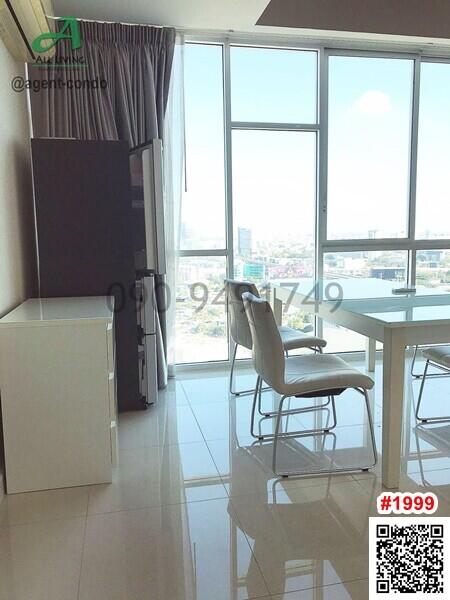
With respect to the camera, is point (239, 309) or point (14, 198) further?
point (239, 309)

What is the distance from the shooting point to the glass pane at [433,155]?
4.53 metres

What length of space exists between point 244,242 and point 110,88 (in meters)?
1.62

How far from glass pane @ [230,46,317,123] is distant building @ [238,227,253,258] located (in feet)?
3.08

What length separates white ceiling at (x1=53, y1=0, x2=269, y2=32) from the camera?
3.35 meters

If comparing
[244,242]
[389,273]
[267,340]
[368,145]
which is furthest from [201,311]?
[368,145]

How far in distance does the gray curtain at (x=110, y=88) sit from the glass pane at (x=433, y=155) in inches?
93.7

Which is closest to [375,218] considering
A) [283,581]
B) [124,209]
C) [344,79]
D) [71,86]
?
[344,79]

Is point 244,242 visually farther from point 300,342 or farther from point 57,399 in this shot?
point 57,399

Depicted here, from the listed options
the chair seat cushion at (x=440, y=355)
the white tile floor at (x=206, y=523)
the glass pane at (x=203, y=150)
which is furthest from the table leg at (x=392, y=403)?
the glass pane at (x=203, y=150)

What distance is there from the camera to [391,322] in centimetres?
221

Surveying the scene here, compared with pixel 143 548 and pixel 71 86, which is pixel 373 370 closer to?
pixel 143 548

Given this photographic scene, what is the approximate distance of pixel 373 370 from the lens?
4039 mm

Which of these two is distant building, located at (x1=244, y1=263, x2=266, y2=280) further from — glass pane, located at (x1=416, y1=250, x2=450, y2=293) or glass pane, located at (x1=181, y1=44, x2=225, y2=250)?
glass pane, located at (x1=416, y1=250, x2=450, y2=293)

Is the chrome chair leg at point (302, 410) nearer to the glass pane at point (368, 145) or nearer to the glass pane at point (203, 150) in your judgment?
the glass pane at point (203, 150)
